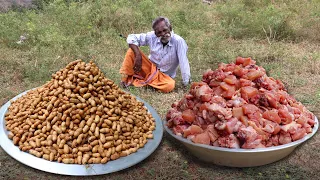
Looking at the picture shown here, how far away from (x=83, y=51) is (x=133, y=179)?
10.3 ft

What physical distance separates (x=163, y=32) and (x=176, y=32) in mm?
1982

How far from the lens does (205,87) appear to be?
3182mm

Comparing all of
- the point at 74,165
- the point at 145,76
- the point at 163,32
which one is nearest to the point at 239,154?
the point at 74,165

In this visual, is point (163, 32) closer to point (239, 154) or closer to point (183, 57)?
point (183, 57)

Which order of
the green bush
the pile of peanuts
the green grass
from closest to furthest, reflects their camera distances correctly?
1. the pile of peanuts
2. the green grass
3. the green bush

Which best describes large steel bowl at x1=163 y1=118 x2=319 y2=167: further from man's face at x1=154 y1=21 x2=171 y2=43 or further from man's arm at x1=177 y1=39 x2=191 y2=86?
man's face at x1=154 y1=21 x2=171 y2=43

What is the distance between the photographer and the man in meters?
4.37

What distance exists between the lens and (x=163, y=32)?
13.9 ft

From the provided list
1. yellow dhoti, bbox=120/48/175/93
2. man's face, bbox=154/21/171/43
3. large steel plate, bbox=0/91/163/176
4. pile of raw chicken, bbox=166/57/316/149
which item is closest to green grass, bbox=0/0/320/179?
yellow dhoti, bbox=120/48/175/93

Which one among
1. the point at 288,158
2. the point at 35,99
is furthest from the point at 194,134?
the point at 35,99

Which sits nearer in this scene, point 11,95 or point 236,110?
point 236,110

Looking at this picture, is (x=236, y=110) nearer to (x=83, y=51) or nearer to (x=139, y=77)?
(x=139, y=77)

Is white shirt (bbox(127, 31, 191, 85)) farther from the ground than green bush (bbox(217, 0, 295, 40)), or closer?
farther from the ground

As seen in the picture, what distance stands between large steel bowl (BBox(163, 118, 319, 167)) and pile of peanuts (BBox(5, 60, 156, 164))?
20.3 inches
